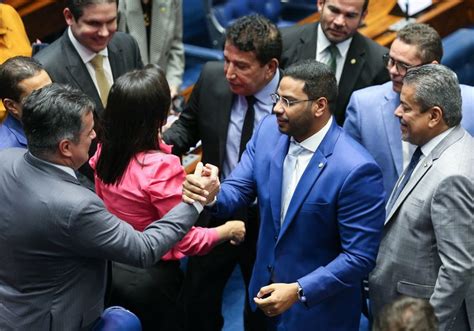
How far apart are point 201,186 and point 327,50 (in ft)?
4.76

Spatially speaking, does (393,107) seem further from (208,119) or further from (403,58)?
(208,119)

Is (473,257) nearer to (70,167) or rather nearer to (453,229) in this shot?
(453,229)

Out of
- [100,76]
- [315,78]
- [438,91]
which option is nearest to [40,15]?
[100,76]

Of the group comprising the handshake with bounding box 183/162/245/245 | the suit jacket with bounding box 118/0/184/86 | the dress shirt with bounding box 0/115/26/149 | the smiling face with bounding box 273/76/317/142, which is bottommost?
the suit jacket with bounding box 118/0/184/86

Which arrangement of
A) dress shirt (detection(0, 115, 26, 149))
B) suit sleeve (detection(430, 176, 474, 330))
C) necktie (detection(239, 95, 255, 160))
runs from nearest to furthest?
suit sleeve (detection(430, 176, 474, 330))
dress shirt (detection(0, 115, 26, 149))
necktie (detection(239, 95, 255, 160))

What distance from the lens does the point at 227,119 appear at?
3355 millimetres

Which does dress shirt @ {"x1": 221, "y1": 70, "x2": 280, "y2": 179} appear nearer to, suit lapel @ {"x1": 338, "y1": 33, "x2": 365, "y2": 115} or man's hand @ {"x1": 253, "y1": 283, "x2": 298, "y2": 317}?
suit lapel @ {"x1": 338, "y1": 33, "x2": 365, "y2": 115}

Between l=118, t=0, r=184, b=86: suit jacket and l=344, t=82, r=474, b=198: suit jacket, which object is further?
l=118, t=0, r=184, b=86: suit jacket

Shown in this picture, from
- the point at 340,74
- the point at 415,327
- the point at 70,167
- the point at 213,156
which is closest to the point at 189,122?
the point at 213,156

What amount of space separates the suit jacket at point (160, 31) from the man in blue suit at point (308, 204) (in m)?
1.71

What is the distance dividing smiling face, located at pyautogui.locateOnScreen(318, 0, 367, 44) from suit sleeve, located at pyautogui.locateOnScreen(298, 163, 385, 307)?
1289 mm

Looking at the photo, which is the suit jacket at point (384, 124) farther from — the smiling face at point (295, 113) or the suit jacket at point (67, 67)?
the suit jacket at point (67, 67)

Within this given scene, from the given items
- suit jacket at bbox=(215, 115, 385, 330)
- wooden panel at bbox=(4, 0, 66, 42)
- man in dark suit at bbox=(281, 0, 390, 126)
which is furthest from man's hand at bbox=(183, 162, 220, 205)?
wooden panel at bbox=(4, 0, 66, 42)

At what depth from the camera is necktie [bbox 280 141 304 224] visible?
2814 mm
